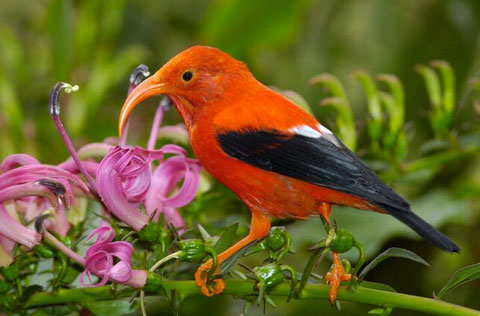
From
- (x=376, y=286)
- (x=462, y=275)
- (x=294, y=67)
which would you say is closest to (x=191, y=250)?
(x=376, y=286)

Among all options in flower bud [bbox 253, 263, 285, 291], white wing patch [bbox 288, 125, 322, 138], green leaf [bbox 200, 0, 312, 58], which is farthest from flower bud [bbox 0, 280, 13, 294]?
green leaf [bbox 200, 0, 312, 58]

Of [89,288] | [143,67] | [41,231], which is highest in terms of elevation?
[143,67]

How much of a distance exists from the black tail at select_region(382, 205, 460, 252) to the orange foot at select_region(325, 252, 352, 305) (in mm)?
116

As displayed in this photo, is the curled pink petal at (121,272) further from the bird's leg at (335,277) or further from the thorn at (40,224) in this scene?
the bird's leg at (335,277)

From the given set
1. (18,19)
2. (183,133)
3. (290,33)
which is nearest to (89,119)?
(290,33)

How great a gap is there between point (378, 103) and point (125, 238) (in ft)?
2.46

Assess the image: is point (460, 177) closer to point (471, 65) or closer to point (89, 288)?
point (471, 65)

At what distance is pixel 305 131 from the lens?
1.31 m

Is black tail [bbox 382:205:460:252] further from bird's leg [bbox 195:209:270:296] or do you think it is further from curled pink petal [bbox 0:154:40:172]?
curled pink petal [bbox 0:154:40:172]

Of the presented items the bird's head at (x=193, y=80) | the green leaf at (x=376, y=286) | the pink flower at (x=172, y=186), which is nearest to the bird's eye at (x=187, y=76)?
the bird's head at (x=193, y=80)

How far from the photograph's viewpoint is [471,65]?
3.01 m

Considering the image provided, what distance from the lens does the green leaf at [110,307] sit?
1.39 meters

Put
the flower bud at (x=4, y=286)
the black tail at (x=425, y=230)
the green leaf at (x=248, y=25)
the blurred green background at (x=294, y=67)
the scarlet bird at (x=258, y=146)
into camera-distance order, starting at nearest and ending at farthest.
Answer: the black tail at (x=425, y=230) → the scarlet bird at (x=258, y=146) → the flower bud at (x=4, y=286) → the blurred green background at (x=294, y=67) → the green leaf at (x=248, y=25)

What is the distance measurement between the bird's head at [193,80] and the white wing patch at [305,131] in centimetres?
13
